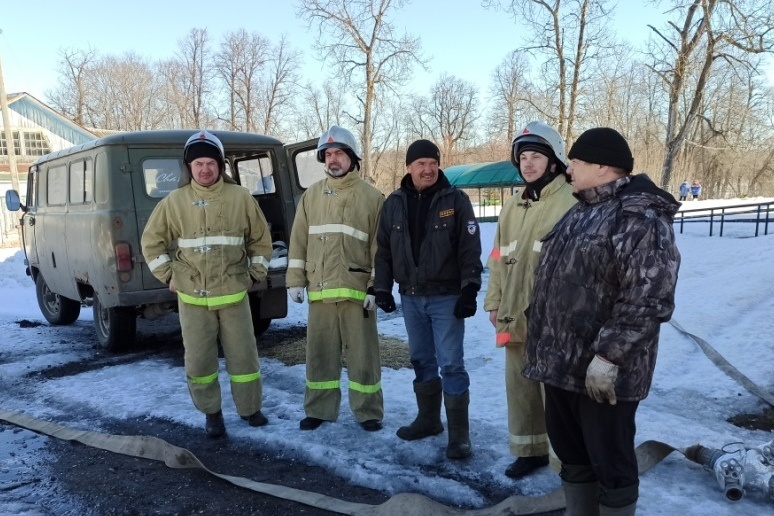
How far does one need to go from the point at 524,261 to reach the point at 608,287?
3.22 ft

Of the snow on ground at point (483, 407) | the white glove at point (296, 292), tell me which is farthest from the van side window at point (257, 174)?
the white glove at point (296, 292)

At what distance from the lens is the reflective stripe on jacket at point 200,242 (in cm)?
418

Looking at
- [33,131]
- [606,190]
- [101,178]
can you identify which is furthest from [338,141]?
[33,131]

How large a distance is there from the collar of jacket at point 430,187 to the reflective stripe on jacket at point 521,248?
0.51 meters

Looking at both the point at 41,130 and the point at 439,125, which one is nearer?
the point at 41,130

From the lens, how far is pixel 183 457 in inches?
144

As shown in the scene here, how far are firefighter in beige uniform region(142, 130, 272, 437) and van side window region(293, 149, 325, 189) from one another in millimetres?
2704

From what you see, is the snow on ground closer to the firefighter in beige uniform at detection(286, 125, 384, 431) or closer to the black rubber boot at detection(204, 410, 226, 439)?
the black rubber boot at detection(204, 410, 226, 439)

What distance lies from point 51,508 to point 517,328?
106 inches

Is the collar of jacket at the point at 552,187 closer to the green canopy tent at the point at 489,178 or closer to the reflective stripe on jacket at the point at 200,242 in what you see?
the reflective stripe on jacket at the point at 200,242

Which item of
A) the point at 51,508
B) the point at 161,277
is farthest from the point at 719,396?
the point at 51,508

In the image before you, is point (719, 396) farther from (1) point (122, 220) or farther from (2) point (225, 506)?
(1) point (122, 220)

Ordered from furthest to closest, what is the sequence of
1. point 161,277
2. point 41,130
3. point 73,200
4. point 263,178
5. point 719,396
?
point 41,130, point 263,178, point 73,200, point 719,396, point 161,277

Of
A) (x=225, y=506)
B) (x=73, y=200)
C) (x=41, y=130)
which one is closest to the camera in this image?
(x=225, y=506)
